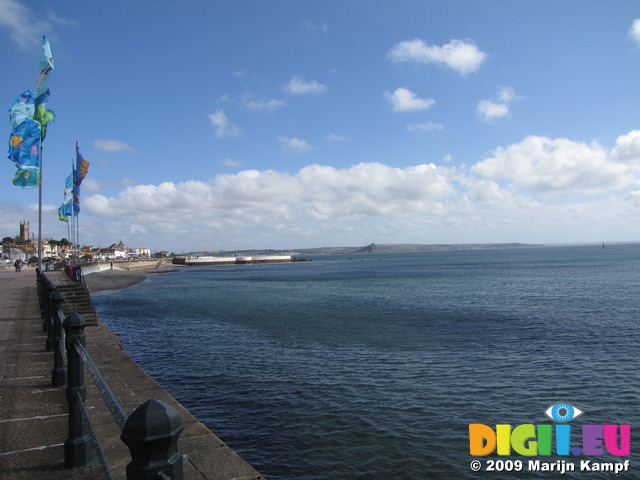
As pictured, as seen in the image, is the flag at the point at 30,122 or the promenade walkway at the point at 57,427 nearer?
the promenade walkway at the point at 57,427

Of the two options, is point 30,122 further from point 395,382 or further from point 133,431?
point 133,431

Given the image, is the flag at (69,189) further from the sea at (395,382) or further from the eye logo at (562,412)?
the eye logo at (562,412)

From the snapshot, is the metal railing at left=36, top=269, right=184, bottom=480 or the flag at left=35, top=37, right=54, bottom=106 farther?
the flag at left=35, top=37, right=54, bottom=106

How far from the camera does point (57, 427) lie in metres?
5.77

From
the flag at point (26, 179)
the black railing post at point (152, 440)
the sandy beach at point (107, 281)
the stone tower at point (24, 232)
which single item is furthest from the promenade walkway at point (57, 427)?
the stone tower at point (24, 232)

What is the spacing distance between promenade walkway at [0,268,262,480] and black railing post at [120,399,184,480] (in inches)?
115

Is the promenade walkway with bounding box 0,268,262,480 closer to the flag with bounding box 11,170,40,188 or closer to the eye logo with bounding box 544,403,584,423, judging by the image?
the eye logo with bounding box 544,403,584,423

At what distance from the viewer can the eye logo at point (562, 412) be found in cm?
1126

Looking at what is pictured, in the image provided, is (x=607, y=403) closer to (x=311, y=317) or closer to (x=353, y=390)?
(x=353, y=390)

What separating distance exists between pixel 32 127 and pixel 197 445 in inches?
770

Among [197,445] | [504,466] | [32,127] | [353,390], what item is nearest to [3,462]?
[197,445]

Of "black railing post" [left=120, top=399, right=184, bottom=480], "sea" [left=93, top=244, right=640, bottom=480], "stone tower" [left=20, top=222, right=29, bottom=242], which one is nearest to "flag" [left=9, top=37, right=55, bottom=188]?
"sea" [left=93, top=244, right=640, bottom=480]

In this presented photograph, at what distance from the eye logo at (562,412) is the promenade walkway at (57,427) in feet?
29.3

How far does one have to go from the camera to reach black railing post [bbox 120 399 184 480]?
223 cm
